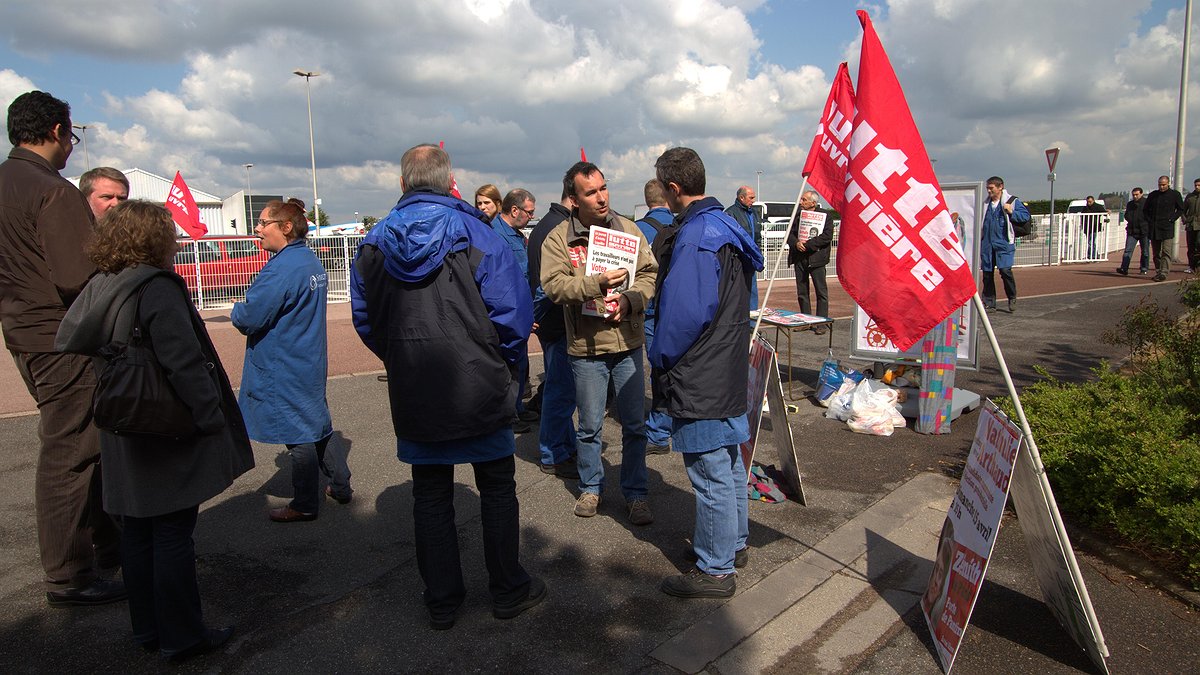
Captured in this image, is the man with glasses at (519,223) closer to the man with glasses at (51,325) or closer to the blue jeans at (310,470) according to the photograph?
the blue jeans at (310,470)

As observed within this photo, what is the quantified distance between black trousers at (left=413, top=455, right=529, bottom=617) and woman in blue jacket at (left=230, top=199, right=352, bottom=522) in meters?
1.49

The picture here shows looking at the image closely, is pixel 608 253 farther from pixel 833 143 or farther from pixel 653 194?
pixel 653 194

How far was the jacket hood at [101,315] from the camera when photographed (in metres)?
2.95

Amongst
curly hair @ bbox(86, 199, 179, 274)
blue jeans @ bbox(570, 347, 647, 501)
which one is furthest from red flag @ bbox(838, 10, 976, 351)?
curly hair @ bbox(86, 199, 179, 274)

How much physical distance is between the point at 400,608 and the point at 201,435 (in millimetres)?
1192

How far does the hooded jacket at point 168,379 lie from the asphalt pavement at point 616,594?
28.4 inches

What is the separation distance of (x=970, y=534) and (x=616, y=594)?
1550 millimetres

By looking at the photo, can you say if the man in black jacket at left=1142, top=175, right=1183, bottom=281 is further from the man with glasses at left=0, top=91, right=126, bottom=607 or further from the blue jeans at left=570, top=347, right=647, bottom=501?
the man with glasses at left=0, top=91, right=126, bottom=607

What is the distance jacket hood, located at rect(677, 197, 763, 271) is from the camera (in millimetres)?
3375

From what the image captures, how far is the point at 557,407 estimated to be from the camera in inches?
210

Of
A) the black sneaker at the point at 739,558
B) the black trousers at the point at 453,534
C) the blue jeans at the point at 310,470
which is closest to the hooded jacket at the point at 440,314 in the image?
the black trousers at the point at 453,534

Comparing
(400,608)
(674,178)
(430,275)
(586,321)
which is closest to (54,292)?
(430,275)

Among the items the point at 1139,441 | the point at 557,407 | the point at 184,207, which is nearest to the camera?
the point at 1139,441

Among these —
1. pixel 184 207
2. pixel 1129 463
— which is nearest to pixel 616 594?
pixel 1129 463
